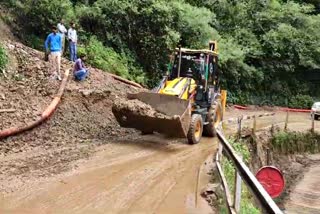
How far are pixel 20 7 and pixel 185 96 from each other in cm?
1011

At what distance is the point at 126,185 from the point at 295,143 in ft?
49.2

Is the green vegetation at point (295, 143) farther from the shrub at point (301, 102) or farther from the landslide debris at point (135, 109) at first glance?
the shrub at point (301, 102)

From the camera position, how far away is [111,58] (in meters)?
22.6

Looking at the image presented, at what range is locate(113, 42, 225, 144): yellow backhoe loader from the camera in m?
13.3

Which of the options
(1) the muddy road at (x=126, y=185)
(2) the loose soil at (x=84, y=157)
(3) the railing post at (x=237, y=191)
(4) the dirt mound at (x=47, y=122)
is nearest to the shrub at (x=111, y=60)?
(2) the loose soil at (x=84, y=157)

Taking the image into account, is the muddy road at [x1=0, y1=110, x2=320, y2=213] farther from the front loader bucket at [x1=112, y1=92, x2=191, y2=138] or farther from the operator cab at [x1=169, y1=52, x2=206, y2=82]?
the operator cab at [x1=169, y1=52, x2=206, y2=82]

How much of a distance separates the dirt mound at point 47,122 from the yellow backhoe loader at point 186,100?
1.40m

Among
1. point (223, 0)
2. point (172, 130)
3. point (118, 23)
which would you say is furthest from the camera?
point (223, 0)

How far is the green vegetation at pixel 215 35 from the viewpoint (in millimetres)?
22609

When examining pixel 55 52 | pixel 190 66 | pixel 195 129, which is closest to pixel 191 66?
pixel 190 66

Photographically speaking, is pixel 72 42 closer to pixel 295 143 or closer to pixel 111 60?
pixel 111 60

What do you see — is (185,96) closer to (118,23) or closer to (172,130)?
(172,130)

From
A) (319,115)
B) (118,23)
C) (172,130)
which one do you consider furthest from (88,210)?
(319,115)

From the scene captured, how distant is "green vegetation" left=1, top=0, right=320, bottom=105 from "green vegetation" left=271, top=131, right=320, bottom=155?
22.8ft
